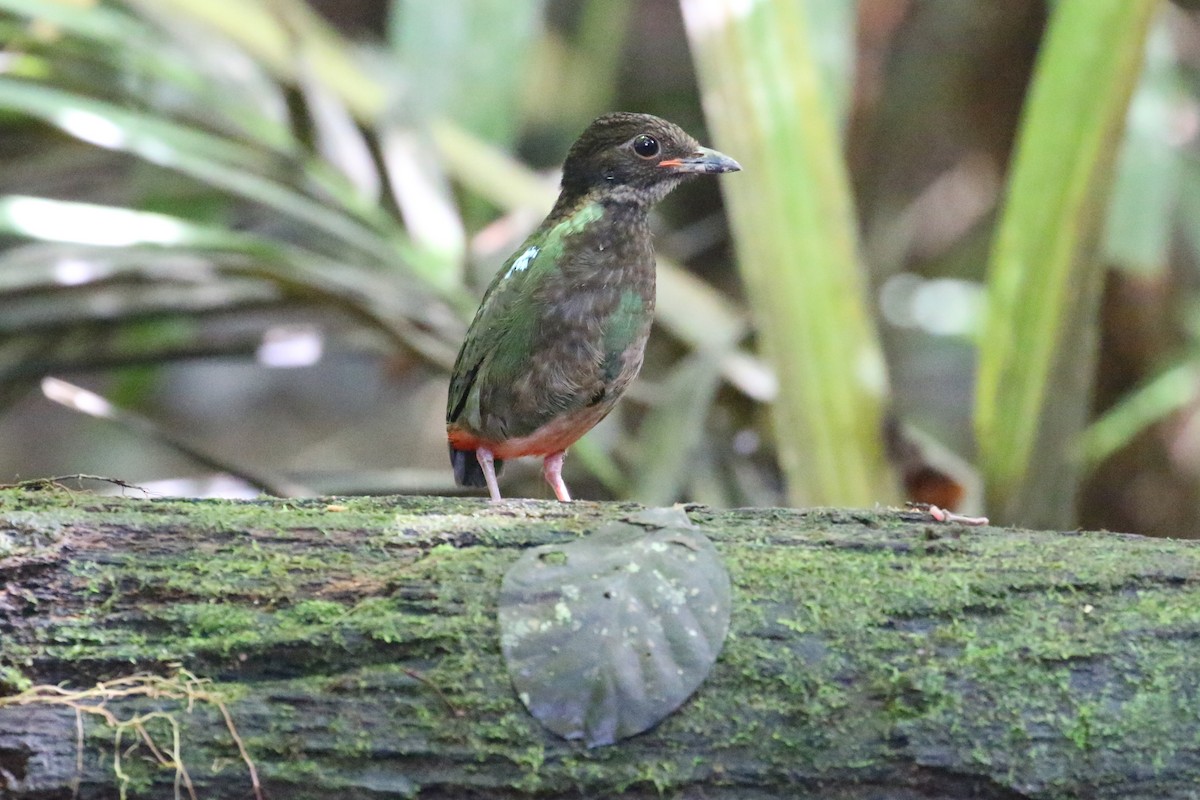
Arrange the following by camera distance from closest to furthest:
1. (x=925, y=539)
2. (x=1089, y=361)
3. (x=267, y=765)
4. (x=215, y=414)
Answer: (x=267, y=765) → (x=925, y=539) → (x=1089, y=361) → (x=215, y=414)

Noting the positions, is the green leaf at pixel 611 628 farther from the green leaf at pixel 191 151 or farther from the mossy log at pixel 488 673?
the green leaf at pixel 191 151

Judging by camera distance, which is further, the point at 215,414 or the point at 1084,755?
the point at 215,414

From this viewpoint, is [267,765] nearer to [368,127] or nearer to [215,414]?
[368,127]

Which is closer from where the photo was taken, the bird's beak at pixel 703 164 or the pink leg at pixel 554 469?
the bird's beak at pixel 703 164

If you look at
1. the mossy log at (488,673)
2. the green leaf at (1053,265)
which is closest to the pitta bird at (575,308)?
the green leaf at (1053,265)

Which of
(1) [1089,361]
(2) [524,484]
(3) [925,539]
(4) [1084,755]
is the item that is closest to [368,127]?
(2) [524,484]
